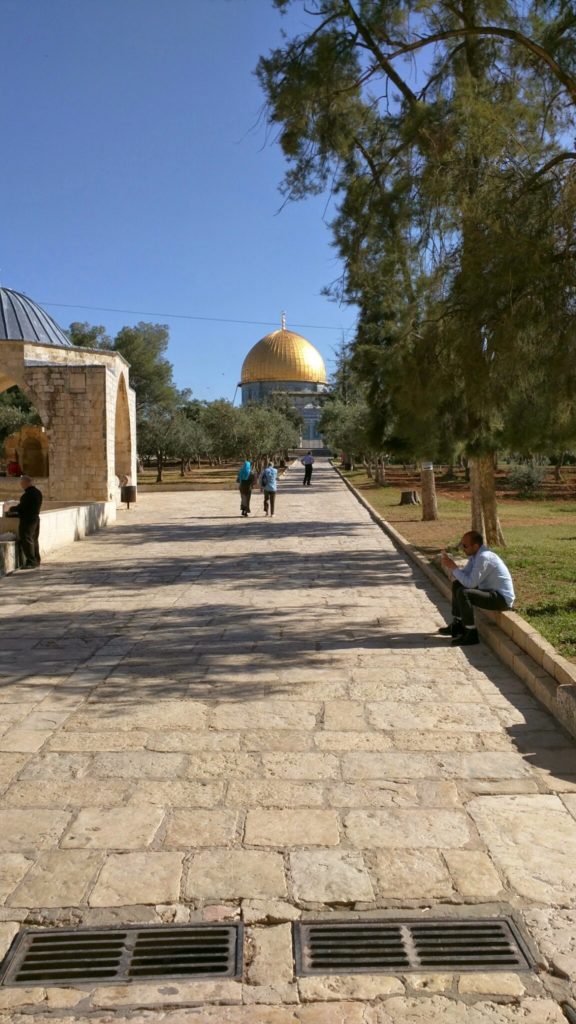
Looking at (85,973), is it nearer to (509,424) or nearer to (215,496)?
(509,424)

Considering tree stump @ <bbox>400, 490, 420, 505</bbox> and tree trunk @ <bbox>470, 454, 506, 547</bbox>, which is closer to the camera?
tree trunk @ <bbox>470, 454, 506, 547</bbox>

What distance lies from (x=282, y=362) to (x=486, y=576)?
247ft

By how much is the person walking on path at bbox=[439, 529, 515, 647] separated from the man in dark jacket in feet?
21.0

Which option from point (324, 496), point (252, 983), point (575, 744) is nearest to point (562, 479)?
point (324, 496)

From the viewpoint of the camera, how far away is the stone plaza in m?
2.34

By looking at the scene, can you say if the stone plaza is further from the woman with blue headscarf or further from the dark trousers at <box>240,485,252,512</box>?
the dark trousers at <box>240,485,252,512</box>

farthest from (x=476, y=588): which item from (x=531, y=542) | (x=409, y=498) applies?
(x=409, y=498)

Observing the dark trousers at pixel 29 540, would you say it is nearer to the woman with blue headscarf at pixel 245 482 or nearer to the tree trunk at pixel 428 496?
the woman with blue headscarf at pixel 245 482

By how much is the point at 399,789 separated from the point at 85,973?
65.5 inches

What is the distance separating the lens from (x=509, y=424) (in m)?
10.2

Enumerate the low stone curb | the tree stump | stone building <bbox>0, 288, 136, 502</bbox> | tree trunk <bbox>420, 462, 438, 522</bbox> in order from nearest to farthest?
the low stone curb, tree trunk <bbox>420, 462, 438, 522</bbox>, stone building <bbox>0, 288, 136, 502</bbox>, the tree stump

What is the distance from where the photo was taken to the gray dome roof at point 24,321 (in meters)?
24.7

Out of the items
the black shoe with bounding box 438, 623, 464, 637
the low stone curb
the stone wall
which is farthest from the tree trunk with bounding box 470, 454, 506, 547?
the stone wall

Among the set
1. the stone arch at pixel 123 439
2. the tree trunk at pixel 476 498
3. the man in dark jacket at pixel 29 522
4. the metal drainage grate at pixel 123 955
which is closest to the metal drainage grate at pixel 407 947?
the metal drainage grate at pixel 123 955
